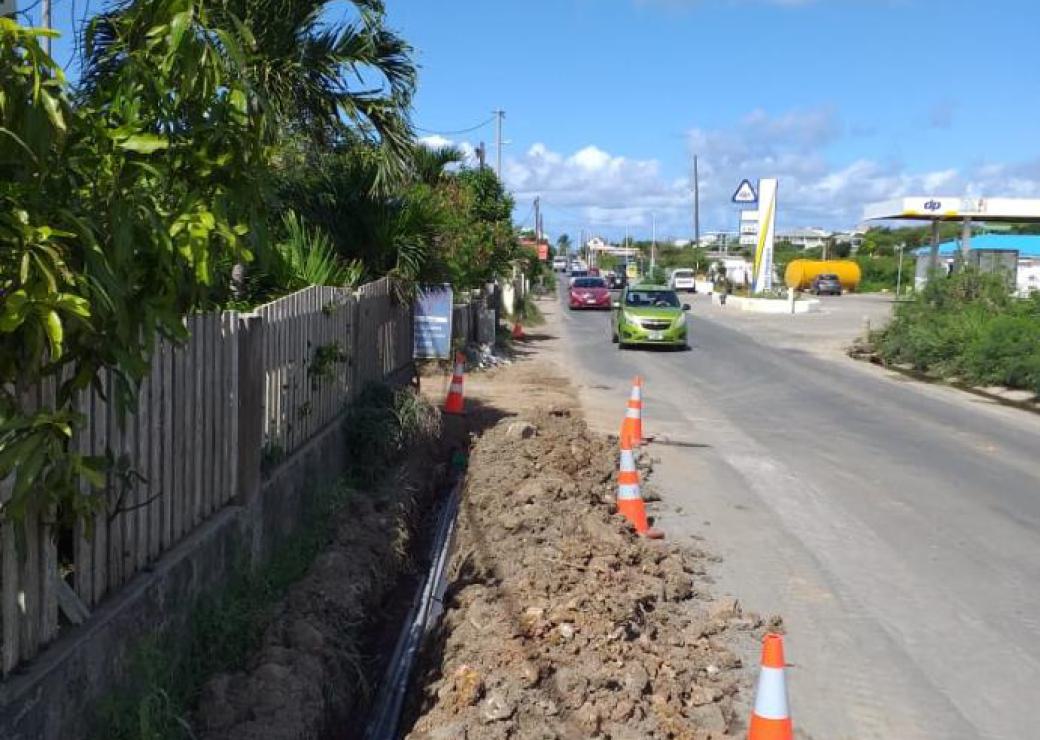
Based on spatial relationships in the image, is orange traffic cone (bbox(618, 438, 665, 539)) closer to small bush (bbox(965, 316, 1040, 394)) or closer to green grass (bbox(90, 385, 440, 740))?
green grass (bbox(90, 385, 440, 740))

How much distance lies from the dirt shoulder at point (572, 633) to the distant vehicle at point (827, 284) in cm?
6151

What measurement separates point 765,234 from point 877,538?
164 feet

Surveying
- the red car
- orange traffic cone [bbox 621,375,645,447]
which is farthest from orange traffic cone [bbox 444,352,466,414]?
the red car

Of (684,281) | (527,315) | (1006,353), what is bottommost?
(527,315)

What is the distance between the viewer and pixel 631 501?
796cm

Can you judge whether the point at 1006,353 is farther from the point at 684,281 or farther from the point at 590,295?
the point at 684,281

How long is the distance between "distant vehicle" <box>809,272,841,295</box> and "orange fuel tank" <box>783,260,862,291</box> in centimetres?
148

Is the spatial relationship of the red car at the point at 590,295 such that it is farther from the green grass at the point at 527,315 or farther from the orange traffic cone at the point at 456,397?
the orange traffic cone at the point at 456,397

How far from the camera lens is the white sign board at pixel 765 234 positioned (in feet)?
181

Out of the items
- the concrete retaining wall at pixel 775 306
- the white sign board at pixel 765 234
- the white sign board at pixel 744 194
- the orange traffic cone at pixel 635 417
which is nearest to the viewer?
the orange traffic cone at pixel 635 417

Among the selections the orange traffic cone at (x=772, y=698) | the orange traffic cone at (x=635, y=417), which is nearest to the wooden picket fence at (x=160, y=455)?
the orange traffic cone at (x=772, y=698)

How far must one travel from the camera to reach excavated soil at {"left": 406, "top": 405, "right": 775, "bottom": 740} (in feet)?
15.0

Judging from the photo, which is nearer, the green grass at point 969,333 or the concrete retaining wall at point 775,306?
the green grass at point 969,333

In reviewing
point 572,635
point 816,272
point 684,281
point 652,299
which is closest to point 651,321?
point 652,299
